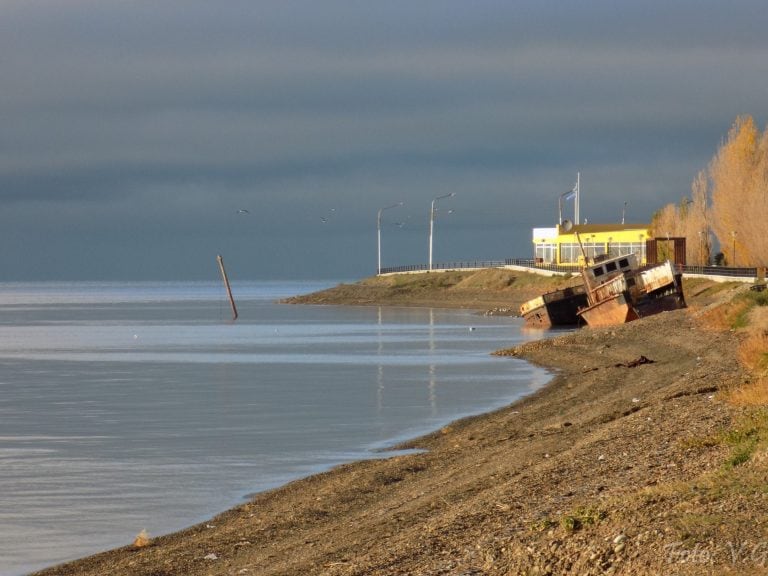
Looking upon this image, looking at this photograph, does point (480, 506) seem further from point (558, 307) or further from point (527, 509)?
point (558, 307)

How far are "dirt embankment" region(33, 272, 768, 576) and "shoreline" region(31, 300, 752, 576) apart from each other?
0.03 metres

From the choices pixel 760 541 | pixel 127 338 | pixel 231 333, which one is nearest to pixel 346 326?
pixel 231 333

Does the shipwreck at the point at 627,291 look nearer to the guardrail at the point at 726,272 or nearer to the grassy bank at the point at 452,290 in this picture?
the guardrail at the point at 726,272

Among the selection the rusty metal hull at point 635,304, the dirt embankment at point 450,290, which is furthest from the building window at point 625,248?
the rusty metal hull at point 635,304

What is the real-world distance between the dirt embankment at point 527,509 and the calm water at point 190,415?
4.55ft

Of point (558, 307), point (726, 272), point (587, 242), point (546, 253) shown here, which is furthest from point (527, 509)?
point (546, 253)

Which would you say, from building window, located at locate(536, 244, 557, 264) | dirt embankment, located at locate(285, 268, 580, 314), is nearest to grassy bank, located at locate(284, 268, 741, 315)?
dirt embankment, located at locate(285, 268, 580, 314)

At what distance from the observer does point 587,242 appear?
124625 millimetres

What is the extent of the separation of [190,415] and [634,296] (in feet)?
110

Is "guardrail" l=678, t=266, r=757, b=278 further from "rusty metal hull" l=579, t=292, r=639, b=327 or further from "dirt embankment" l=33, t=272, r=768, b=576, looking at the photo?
"dirt embankment" l=33, t=272, r=768, b=576

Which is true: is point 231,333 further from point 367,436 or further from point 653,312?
point 367,436

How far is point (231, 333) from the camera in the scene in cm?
7712

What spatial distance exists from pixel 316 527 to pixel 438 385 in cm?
2271

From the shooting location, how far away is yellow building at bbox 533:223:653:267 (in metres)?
120
